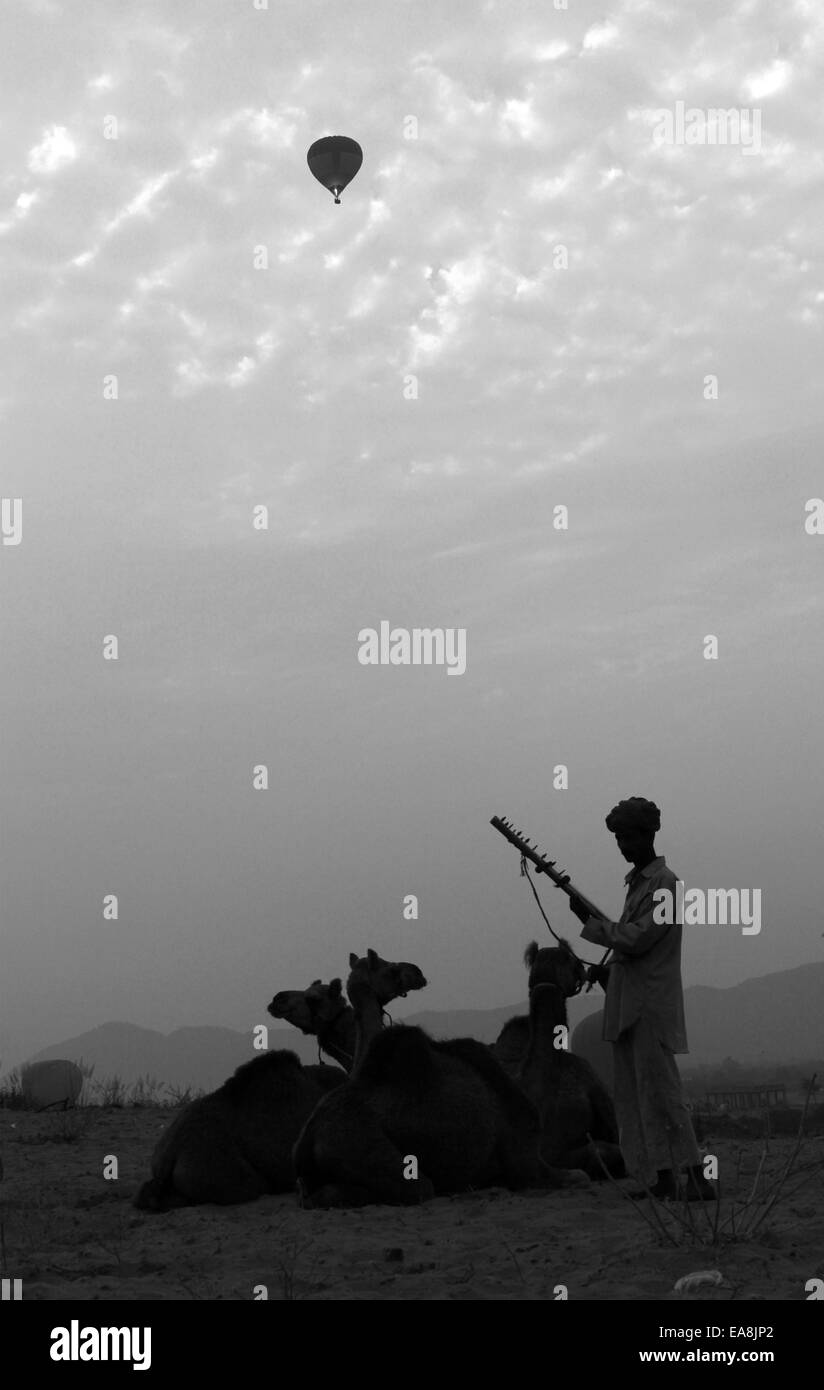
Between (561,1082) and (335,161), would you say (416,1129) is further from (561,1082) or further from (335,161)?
(335,161)

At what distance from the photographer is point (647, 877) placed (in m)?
8.69

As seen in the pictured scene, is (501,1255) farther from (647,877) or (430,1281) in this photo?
(647,877)

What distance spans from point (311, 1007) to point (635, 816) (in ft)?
11.2

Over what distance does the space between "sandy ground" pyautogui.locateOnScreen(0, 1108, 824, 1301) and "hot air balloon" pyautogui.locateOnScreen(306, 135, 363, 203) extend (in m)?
18.2

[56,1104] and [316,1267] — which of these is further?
[56,1104]

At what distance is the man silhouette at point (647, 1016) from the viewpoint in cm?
833

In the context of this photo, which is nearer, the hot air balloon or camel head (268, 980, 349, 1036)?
camel head (268, 980, 349, 1036)

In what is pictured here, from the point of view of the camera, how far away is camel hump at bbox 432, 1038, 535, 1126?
9.30 metres

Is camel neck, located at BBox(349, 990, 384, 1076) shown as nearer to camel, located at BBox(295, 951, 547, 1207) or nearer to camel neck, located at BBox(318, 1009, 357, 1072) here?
camel neck, located at BBox(318, 1009, 357, 1072)

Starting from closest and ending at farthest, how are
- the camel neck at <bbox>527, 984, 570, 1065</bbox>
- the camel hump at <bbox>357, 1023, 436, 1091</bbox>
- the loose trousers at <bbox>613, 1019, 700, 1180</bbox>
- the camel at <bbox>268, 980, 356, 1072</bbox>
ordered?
the loose trousers at <bbox>613, 1019, 700, 1180</bbox> < the camel hump at <bbox>357, 1023, 436, 1091</bbox> < the camel neck at <bbox>527, 984, 570, 1065</bbox> < the camel at <bbox>268, 980, 356, 1072</bbox>

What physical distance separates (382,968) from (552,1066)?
4.39ft

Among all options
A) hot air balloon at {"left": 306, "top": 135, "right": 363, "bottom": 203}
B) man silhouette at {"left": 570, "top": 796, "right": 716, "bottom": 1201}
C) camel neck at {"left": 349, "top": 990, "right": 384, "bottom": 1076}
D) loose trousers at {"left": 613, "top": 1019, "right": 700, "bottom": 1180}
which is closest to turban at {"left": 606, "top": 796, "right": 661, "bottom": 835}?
man silhouette at {"left": 570, "top": 796, "right": 716, "bottom": 1201}

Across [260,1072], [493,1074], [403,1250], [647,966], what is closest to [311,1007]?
[260,1072]
